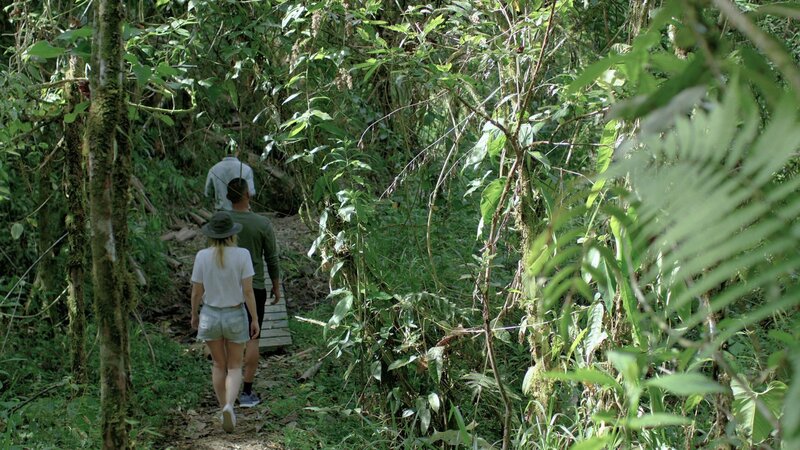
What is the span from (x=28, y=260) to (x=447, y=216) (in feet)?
12.0

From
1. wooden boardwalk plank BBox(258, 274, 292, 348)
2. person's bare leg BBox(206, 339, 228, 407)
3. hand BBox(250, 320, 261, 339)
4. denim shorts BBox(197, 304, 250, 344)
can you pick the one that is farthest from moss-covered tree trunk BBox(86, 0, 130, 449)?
wooden boardwalk plank BBox(258, 274, 292, 348)

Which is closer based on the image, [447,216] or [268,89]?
[268,89]

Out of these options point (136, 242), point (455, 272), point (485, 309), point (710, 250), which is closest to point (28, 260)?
point (136, 242)

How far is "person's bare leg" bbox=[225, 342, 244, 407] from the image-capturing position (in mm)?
5887

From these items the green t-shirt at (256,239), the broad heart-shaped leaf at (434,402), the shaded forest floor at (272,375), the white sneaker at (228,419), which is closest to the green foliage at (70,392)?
the shaded forest floor at (272,375)

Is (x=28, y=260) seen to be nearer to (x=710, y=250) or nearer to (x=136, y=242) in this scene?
(x=136, y=242)

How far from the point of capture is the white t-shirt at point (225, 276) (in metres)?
5.80

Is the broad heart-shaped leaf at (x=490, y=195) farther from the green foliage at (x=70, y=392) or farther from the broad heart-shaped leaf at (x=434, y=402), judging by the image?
the green foliage at (x=70, y=392)

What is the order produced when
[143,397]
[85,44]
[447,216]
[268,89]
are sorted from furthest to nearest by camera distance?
1. [447,216]
2. [143,397]
3. [268,89]
4. [85,44]

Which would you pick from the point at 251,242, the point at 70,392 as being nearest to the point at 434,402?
the point at 251,242

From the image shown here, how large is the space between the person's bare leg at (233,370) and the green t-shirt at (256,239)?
28.3 inches

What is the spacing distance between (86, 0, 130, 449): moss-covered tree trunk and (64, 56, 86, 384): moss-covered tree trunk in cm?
235

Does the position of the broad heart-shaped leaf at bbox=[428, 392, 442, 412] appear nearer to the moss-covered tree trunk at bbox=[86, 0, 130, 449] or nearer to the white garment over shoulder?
the moss-covered tree trunk at bbox=[86, 0, 130, 449]

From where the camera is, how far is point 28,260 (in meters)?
7.06
